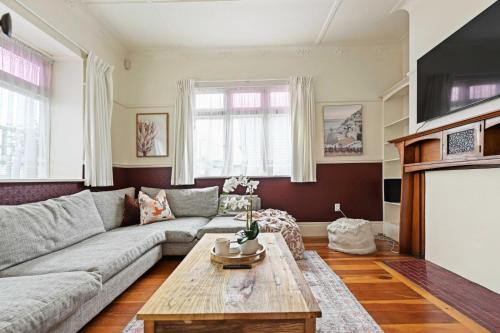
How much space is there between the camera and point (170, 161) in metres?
4.49

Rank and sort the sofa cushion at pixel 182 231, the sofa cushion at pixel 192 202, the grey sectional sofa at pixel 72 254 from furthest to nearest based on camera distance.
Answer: the sofa cushion at pixel 192 202
the sofa cushion at pixel 182 231
the grey sectional sofa at pixel 72 254

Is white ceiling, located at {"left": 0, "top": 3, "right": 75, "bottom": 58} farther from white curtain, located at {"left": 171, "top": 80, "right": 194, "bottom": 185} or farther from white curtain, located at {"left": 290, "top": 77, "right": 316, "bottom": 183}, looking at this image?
white curtain, located at {"left": 290, "top": 77, "right": 316, "bottom": 183}

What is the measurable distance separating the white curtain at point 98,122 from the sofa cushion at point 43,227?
63 centimetres

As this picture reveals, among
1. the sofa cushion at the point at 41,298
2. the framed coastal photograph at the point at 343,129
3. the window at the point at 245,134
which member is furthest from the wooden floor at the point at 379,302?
the framed coastal photograph at the point at 343,129

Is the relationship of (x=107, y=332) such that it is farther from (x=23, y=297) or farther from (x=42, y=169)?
(x=42, y=169)

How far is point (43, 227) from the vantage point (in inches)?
85.2

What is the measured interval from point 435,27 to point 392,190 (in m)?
2.13

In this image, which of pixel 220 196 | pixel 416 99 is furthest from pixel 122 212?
pixel 416 99

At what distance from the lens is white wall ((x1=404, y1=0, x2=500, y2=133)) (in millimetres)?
2383

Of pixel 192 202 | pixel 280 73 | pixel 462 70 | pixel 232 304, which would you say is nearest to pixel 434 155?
pixel 462 70

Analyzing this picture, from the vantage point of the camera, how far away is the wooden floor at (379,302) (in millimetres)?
1850

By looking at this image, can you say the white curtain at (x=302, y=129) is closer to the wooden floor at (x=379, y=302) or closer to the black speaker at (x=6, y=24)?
the wooden floor at (x=379, y=302)

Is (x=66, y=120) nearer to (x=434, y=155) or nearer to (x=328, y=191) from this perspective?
(x=328, y=191)

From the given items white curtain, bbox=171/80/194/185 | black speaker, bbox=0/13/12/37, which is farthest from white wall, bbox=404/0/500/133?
black speaker, bbox=0/13/12/37
